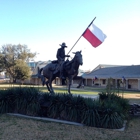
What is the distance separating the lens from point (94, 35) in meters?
11.1

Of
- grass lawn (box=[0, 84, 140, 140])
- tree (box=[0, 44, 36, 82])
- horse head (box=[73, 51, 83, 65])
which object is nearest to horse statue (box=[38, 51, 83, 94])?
horse head (box=[73, 51, 83, 65])

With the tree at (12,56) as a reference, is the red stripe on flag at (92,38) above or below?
below

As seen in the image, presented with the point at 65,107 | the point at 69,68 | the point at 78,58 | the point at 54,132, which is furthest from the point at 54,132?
the point at 69,68

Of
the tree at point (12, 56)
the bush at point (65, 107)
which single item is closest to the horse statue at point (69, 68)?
the bush at point (65, 107)

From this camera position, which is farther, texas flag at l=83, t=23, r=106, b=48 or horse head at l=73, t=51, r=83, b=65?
texas flag at l=83, t=23, r=106, b=48

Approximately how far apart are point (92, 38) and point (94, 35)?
0.21m

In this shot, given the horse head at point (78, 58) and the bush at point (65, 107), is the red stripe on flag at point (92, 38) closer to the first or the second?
the horse head at point (78, 58)

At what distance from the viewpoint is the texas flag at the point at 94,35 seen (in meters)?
11.1

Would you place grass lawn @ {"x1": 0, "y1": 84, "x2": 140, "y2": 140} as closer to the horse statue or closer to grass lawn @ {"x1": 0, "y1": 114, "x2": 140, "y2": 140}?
grass lawn @ {"x1": 0, "y1": 114, "x2": 140, "y2": 140}

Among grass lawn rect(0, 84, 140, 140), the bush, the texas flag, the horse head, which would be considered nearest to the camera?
grass lawn rect(0, 84, 140, 140)

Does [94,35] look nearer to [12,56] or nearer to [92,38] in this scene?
[92,38]

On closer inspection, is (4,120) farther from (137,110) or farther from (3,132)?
(137,110)

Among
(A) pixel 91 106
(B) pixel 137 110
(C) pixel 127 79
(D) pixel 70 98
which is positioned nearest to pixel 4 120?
(D) pixel 70 98

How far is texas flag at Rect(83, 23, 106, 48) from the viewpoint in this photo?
11.1m
